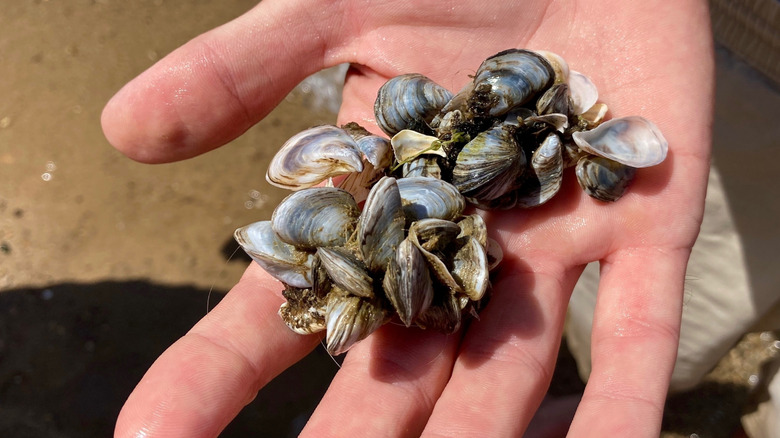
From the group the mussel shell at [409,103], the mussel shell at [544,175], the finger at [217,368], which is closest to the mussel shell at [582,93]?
the mussel shell at [544,175]

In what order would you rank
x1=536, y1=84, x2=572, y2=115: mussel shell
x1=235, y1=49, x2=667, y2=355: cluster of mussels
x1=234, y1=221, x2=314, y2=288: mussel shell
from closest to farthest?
1. x1=235, y1=49, x2=667, y2=355: cluster of mussels
2. x1=234, y1=221, x2=314, y2=288: mussel shell
3. x1=536, y1=84, x2=572, y2=115: mussel shell

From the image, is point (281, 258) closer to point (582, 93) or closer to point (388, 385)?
point (388, 385)

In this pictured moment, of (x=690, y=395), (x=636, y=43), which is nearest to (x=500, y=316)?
(x=636, y=43)

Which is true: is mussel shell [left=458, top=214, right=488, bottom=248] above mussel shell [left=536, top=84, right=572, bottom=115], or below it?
below

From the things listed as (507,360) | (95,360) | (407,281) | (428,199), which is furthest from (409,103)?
(95,360)

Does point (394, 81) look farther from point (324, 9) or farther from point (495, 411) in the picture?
point (495, 411)

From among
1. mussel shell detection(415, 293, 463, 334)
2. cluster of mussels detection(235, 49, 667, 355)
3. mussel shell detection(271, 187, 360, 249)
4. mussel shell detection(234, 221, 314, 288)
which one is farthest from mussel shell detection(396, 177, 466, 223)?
mussel shell detection(234, 221, 314, 288)

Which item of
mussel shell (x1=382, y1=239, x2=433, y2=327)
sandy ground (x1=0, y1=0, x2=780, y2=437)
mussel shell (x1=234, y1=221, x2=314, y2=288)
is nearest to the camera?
mussel shell (x1=382, y1=239, x2=433, y2=327)

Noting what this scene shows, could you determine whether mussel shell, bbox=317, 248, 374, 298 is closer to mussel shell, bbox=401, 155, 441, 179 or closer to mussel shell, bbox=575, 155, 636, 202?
mussel shell, bbox=401, 155, 441, 179
